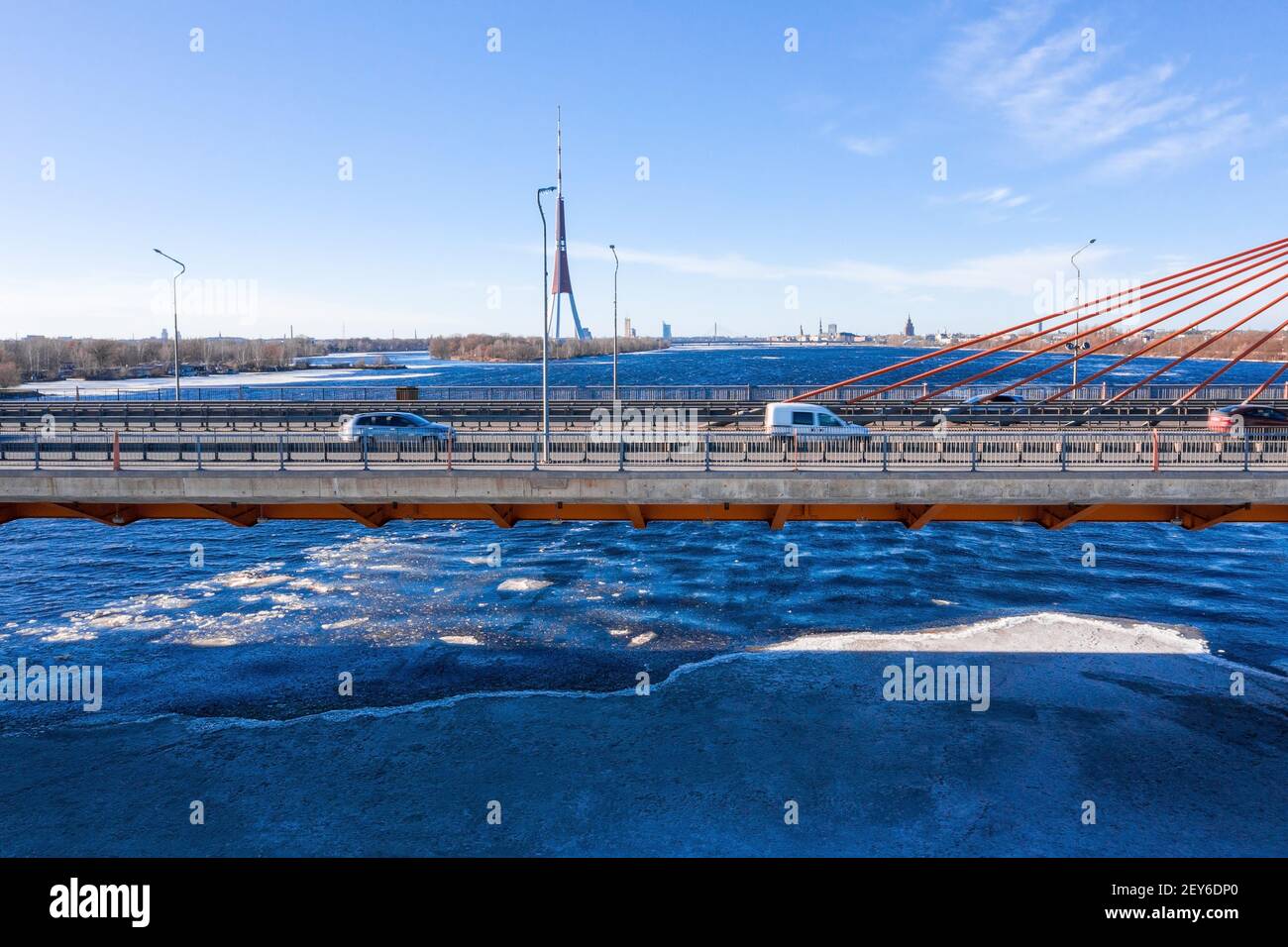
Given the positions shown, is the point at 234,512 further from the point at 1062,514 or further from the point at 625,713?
the point at 1062,514

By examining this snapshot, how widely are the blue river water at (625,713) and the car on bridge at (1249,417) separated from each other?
582 centimetres

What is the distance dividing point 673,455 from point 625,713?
21.1 feet

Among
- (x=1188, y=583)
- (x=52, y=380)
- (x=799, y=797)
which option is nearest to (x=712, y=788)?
(x=799, y=797)

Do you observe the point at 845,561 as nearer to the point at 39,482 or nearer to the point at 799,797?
the point at 799,797

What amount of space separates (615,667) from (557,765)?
15.7 feet

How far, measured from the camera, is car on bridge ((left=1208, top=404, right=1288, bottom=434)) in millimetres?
29094

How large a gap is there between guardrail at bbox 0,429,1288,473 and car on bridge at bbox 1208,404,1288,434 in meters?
10.9

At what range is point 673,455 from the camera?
1862 centimetres

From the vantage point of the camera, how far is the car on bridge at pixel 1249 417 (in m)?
29.1

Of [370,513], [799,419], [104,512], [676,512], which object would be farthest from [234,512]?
[799,419]

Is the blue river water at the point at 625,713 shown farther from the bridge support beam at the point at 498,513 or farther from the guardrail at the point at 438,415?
the guardrail at the point at 438,415

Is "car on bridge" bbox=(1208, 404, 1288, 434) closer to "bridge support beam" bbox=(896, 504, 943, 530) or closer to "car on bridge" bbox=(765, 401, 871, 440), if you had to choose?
"car on bridge" bbox=(765, 401, 871, 440)

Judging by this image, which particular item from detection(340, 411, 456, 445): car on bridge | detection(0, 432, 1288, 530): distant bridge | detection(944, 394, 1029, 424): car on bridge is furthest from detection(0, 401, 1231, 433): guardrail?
detection(0, 432, 1288, 530): distant bridge
